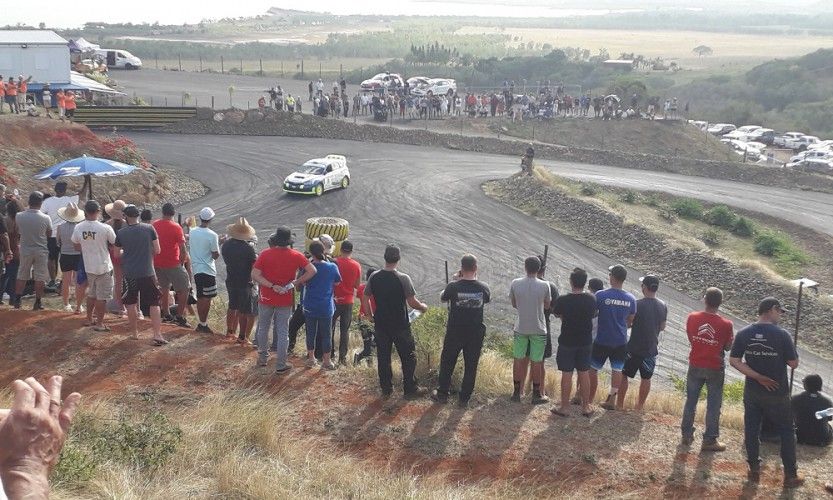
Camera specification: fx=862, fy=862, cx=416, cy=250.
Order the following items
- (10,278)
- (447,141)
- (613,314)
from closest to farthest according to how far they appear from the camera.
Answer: (613,314)
(10,278)
(447,141)

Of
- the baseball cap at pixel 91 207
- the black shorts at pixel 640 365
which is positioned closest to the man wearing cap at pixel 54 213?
the baseball cap at pixel 91 207

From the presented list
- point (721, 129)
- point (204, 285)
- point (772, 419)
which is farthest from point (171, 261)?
point (721, 129)

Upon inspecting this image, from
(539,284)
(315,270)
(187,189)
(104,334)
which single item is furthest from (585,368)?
(187,189)

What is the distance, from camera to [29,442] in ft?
12.2

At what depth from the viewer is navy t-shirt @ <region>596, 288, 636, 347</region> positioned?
10.1 metres

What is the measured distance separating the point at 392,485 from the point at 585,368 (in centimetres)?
341

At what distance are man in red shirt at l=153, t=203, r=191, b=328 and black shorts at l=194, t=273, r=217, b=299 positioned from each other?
252mm

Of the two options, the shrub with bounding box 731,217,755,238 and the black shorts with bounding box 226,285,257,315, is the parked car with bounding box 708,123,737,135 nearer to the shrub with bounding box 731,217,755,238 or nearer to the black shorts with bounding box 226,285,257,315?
the shrub with bounding box 731,217,755,238

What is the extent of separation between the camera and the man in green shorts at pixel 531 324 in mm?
9945

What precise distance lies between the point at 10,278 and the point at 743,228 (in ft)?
85.9

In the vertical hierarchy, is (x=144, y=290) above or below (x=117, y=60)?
below

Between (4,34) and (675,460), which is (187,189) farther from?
(675,460)

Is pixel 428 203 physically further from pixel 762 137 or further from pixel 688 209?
pixel 762 137

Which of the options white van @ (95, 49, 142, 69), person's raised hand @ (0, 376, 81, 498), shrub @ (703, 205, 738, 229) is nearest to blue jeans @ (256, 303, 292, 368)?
person's raised hand @ (0, 376, 81, 498)
